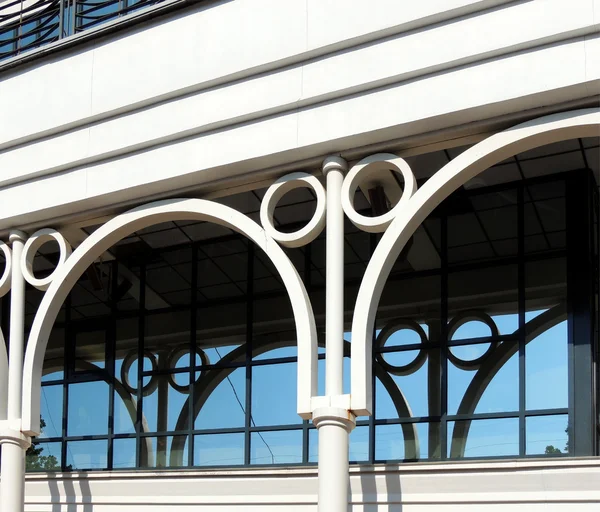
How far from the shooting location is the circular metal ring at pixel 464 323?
1251 centimetres

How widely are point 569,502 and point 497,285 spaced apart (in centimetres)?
303

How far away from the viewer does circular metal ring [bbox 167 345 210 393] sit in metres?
14.2

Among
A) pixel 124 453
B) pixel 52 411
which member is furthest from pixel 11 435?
pixel 52 411

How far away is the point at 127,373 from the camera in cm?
1480

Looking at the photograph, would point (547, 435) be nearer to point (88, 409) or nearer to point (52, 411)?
point (88, 409)

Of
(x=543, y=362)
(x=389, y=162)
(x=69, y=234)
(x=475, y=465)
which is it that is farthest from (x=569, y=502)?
(x=69, y=234)

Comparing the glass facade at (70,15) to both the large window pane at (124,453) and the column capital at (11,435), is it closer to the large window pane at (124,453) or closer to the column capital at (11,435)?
the column capital at (11,435)

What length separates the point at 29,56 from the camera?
1305 cm

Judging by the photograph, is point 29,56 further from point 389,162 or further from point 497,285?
point 497,285

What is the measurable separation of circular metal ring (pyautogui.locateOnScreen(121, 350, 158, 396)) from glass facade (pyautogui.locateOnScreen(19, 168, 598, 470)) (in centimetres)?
3

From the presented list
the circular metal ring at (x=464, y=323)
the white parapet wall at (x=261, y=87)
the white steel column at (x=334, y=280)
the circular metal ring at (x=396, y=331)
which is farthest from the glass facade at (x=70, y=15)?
the circular metal ring at (x=464, y=323)

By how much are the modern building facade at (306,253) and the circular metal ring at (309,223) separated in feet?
0.09

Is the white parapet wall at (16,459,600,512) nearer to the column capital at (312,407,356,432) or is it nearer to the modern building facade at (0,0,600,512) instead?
the modern building facade at (0,0,600,512)

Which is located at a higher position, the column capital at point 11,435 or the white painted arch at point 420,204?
the white painted arch at point 420,204
